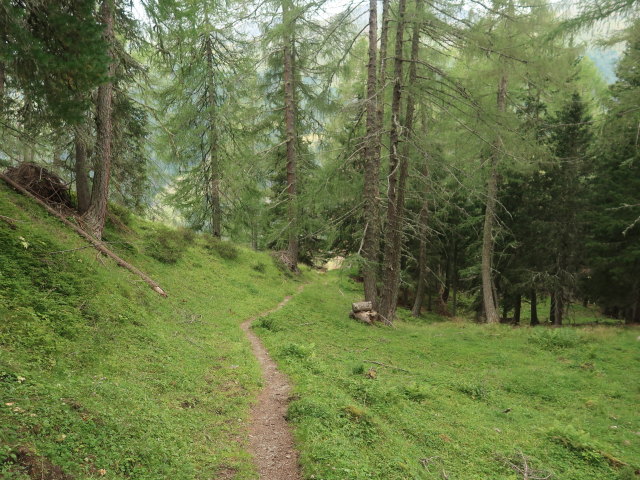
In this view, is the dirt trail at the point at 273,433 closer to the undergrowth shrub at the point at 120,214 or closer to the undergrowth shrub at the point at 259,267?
the undergrowth shrub at the point at 120,214

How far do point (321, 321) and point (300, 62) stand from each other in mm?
15051

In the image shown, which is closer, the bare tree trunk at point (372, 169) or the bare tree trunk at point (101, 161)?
the bare tree trunk at point (101, 161)

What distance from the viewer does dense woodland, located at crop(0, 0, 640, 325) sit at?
8.94 meters

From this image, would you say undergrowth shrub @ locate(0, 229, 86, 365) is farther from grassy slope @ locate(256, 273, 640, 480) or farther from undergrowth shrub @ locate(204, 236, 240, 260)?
undergrowth shrub @ locate(204, 236, 240, 260)

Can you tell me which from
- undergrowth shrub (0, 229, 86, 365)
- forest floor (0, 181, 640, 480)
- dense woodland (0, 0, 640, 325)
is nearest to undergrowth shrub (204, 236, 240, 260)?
dense woodland (0, 0, 640, 325)

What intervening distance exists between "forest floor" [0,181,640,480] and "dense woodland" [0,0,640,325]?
119 inches

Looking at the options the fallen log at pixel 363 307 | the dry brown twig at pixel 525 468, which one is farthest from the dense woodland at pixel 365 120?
the dry brown twig at pixel 525 468

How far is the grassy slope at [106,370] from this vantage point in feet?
12.4

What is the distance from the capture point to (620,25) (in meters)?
9.35

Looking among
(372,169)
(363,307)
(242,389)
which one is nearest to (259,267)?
(363,307)

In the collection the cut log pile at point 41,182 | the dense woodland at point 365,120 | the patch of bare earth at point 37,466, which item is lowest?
the patch of bare earth at point 37,466

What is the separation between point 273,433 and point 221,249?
13616mm

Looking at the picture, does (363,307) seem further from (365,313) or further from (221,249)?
(221,249)

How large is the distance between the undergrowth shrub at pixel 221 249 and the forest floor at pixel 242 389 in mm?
5235
